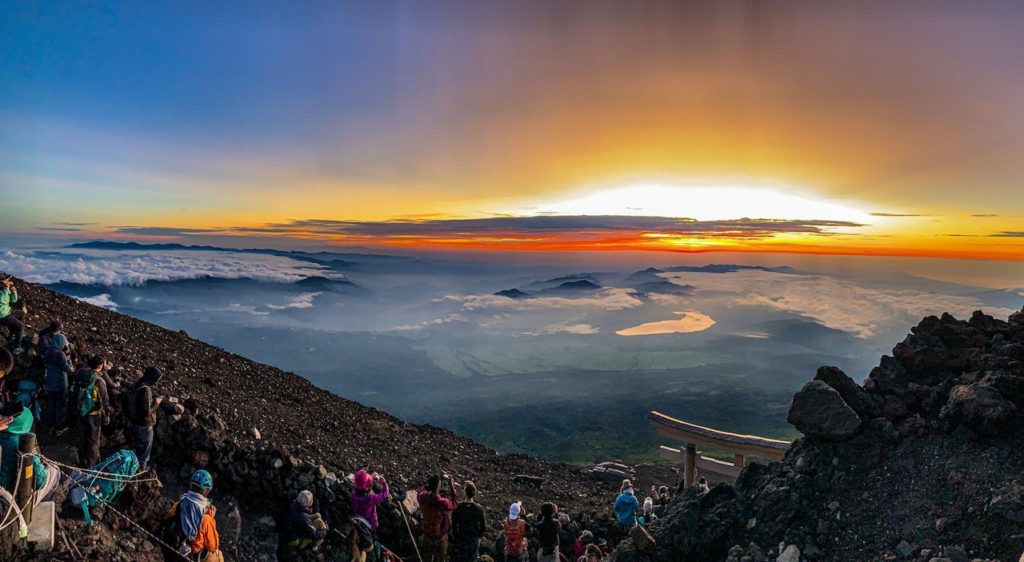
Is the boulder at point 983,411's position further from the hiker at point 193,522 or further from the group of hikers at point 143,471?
the hiker at point 193,522

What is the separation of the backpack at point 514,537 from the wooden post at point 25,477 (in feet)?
23.6

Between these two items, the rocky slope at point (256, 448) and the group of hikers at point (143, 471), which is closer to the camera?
the group of hikers at point (143, 471)

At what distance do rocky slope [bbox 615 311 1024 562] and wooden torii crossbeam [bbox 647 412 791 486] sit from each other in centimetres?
374

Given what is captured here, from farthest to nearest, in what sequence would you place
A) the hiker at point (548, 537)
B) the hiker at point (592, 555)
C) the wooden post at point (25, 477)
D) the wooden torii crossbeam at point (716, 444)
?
the wooden torii crossbeam at point (716, 444) → the hiker at point (592, 555) → the hiker at point (548, 537) → the wooden post at point (25, 477)

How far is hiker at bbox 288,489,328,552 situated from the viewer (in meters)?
9.84

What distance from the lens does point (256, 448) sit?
38.1ft

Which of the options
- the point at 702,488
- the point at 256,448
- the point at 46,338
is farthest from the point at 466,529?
the point at 46,338

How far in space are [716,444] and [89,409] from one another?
13486mm

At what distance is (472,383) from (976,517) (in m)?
112

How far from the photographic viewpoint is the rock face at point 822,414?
413 inches

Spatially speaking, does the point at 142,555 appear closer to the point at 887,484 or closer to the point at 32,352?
the point at 32,352

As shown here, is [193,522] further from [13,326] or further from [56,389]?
[13,326]

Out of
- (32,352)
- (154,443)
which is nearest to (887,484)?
(154,443)

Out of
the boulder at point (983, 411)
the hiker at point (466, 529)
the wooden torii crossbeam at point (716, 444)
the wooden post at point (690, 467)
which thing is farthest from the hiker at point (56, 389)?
the boulder at point (983, 411)
